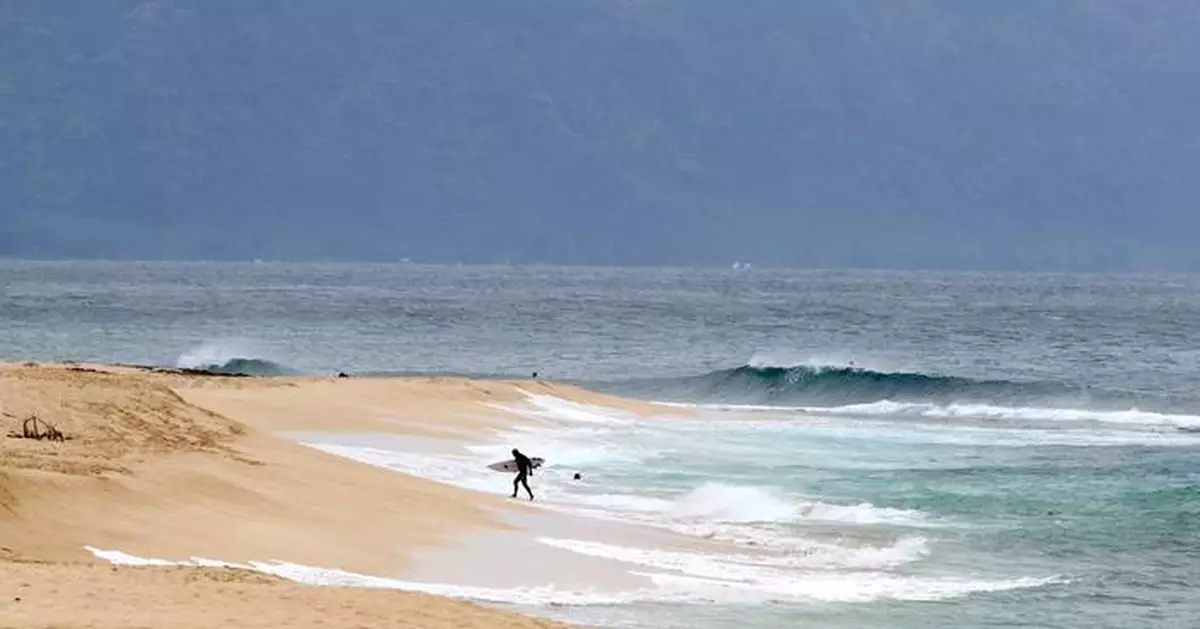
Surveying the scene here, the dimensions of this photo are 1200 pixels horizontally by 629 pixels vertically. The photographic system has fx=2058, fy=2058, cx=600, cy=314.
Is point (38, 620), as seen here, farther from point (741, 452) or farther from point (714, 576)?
point (741, 452)

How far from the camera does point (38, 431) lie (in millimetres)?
23344

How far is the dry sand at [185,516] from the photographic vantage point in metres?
16.2

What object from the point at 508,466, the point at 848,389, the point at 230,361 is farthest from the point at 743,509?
the point at 230,361

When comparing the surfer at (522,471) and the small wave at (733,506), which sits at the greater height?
the surfer at (522,471)

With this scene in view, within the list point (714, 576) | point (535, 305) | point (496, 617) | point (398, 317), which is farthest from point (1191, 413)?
point (535, 305)

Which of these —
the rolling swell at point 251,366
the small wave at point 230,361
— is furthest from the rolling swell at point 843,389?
the small wave at point 230,361

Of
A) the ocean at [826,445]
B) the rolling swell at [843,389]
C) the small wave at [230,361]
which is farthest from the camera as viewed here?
the small wave at [230,361]

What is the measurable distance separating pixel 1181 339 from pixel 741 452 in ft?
228

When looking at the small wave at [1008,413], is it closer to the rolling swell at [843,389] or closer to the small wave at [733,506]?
the rolling swell at [843,389]

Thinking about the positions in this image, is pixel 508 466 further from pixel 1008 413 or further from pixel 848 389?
pixel 848 389

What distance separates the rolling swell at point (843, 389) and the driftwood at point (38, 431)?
42.9 metres

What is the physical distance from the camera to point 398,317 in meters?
119

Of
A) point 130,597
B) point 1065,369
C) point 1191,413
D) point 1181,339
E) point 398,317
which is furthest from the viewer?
point 398,317

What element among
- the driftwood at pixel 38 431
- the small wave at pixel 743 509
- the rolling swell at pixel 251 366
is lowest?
the small wave at pixel 743 509
